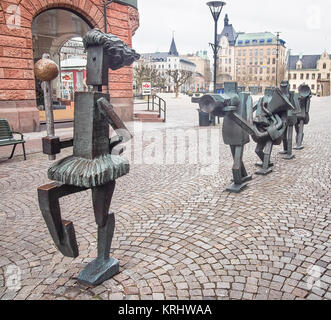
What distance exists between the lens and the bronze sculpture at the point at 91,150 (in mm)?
2629

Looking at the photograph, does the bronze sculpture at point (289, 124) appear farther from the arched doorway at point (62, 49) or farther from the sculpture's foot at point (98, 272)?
the arched doorway at point (62, 49)

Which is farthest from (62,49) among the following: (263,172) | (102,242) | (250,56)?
(250,56)

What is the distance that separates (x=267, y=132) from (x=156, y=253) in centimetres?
420

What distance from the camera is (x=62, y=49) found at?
25.1 metres

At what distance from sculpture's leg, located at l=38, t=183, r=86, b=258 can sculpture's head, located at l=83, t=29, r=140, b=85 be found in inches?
36.4

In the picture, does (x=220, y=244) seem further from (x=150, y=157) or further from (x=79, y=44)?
(x=79, y=44)

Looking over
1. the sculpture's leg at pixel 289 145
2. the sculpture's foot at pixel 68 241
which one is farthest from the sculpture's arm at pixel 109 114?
the sculpture's leg at pixel 289 145

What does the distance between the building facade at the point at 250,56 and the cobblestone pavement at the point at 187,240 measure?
106087 mm

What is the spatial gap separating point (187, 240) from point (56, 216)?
5.61 ft

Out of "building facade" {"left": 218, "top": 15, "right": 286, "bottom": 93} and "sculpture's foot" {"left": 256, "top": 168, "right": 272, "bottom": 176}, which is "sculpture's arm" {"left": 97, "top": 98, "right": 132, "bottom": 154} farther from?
"building facade" {"left": 218, "top": 15, "right": 286, "bottom": 93}

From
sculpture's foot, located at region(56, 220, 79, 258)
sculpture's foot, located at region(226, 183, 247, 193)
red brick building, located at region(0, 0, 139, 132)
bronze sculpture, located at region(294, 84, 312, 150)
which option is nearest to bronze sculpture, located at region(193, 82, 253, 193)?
sculpture's foot, located at region(226, 183, 247, 193)

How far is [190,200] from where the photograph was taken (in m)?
5.29

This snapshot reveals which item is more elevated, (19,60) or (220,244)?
(19,60)
